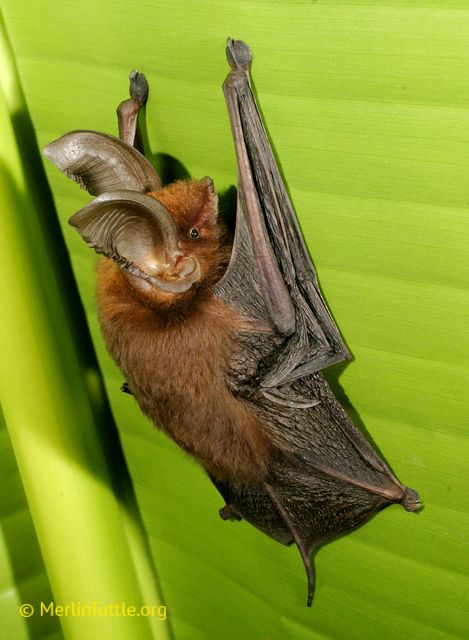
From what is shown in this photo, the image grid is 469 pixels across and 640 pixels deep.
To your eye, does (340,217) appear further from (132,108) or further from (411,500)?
(411,500)

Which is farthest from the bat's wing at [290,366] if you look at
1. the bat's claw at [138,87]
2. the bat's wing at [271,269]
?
the bat's claw at [138,87]

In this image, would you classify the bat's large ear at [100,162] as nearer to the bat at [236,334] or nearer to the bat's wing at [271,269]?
the bat at [236,334]

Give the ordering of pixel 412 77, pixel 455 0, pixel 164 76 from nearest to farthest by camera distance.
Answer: pixel 455 0 < pixel 412 77 < pixel 164 76

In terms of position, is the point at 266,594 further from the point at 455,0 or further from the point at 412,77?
the point at 455,0

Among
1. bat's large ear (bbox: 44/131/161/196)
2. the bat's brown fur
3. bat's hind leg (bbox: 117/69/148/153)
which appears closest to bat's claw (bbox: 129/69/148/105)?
bat's hind leg (bbox: 117/69/148/153)

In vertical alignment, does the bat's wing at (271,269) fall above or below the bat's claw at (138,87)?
below

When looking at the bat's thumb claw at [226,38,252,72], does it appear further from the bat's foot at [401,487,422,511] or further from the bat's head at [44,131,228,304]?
the bat's foot at [401,487,422,511]

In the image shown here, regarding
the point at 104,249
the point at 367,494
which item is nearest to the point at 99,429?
the point at 367,494
